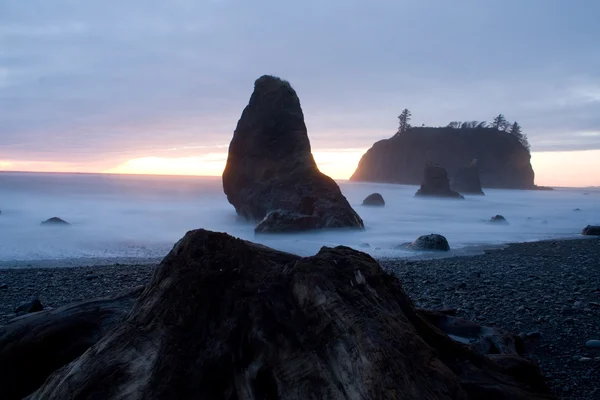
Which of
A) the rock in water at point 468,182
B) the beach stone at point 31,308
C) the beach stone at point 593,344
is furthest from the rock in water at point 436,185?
the beach stone at point 31,308

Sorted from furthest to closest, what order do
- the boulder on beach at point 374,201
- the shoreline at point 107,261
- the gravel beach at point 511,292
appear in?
the boulder on beach at point 374,201
the shoreline at point 107,261
the gravel beach at point 511,292

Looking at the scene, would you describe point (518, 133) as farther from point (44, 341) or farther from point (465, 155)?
point (44, 341)

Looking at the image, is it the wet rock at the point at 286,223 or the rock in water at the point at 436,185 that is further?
the rock in water at the point at 436,185

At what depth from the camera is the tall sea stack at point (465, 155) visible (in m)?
89.2

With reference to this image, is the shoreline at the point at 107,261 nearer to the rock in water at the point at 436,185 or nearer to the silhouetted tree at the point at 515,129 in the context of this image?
the rock in water at the point at 436,185

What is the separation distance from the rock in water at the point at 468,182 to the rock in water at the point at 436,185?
16101mm

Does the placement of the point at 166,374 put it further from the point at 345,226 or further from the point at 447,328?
the point at 345,226

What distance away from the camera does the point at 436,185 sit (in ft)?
157

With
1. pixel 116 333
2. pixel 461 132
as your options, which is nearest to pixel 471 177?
pixel 461 132

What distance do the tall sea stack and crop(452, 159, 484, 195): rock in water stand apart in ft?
76.5

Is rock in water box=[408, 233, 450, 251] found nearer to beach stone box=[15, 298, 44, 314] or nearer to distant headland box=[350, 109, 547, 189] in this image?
beach stone box=[15, 298, 44, 314]

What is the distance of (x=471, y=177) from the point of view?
210 feet

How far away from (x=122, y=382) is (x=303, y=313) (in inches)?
33.1

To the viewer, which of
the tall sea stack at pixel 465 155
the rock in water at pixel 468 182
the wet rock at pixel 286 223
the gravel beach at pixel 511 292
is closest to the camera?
the gravel beach at pixel 511 292
